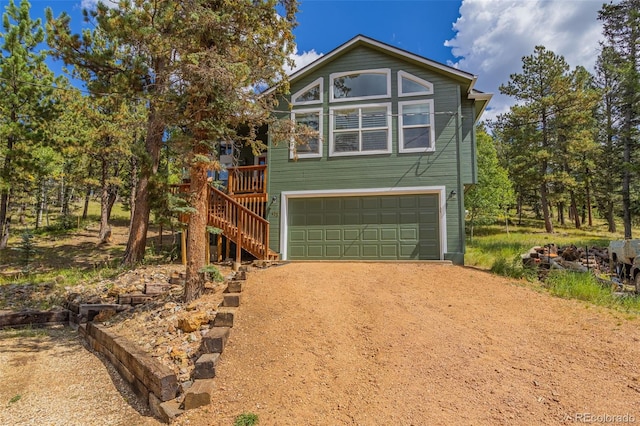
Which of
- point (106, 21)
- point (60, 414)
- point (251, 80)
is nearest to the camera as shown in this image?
point (60, 414)

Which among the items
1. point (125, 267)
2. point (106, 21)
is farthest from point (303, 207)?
point (106, 21)

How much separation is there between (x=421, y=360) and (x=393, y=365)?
35 cm

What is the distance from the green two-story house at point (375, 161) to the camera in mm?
10758

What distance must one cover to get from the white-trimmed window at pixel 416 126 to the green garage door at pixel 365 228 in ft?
5.13

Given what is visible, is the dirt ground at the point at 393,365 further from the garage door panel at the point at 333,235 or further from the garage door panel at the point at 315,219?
the garage door panel at the point at 315,219

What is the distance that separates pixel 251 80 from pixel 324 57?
5.53m

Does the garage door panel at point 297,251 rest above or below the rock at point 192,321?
above

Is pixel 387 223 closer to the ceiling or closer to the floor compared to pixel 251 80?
closer to the floor

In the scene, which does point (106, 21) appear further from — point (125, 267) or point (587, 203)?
point (587, 203)

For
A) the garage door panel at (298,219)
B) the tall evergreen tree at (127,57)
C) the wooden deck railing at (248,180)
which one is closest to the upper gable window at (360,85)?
the wooden deck railing at (248,180)

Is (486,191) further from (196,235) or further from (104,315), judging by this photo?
(104,315)

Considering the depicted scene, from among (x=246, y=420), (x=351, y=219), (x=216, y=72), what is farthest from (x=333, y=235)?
(x=246, y=420)

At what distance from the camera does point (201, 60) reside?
6117mm

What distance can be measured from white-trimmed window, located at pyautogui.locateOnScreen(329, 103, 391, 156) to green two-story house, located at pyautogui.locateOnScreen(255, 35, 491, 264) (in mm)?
32
